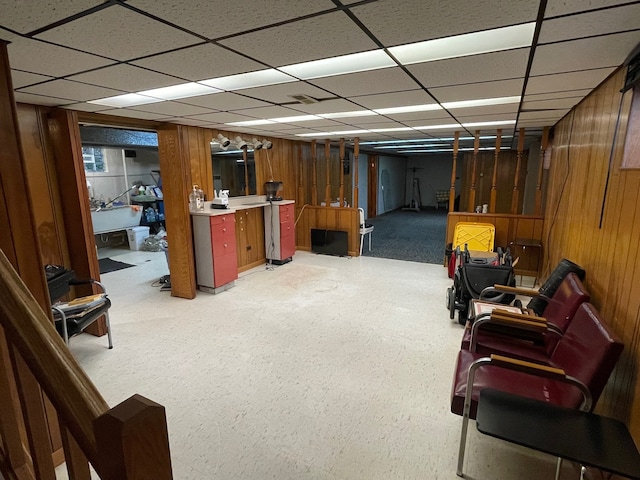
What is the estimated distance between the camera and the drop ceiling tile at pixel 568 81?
2.19 meters

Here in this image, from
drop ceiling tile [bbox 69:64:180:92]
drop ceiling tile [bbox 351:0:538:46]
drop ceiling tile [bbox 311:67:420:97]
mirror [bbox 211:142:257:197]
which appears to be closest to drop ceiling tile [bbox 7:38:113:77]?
drop ceiling tile [bbox 69:64:180:92]

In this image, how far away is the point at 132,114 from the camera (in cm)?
357

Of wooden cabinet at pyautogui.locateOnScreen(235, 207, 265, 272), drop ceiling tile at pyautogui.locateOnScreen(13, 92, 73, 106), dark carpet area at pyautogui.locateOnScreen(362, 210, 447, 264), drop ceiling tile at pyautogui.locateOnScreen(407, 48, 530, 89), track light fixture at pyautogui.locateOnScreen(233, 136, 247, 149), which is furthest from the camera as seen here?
dark carpet area at pyautogui.locateOnScreen(362, 210, 447, 264)

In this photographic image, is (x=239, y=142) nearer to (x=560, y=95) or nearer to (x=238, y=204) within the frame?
(x=238, y=204)

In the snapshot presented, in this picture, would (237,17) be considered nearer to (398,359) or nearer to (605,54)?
(605,54)

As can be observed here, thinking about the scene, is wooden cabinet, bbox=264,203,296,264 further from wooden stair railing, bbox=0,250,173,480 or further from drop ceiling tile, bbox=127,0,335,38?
wooden stair railing, bbox=0,250,173,480

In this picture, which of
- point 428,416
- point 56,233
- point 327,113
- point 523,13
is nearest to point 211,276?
point 56,233

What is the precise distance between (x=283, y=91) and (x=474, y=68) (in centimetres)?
133

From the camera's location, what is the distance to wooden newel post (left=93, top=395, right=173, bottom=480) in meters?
0.59

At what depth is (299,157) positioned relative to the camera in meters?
6.75

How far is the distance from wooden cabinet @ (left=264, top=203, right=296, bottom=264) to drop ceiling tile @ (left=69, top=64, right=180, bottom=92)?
348 cm

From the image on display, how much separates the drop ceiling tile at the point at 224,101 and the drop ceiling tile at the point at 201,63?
0.56 m

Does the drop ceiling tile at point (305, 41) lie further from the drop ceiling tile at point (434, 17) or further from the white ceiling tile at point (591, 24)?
the white ceiling tile at point (591, 24)

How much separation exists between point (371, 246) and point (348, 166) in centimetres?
329
